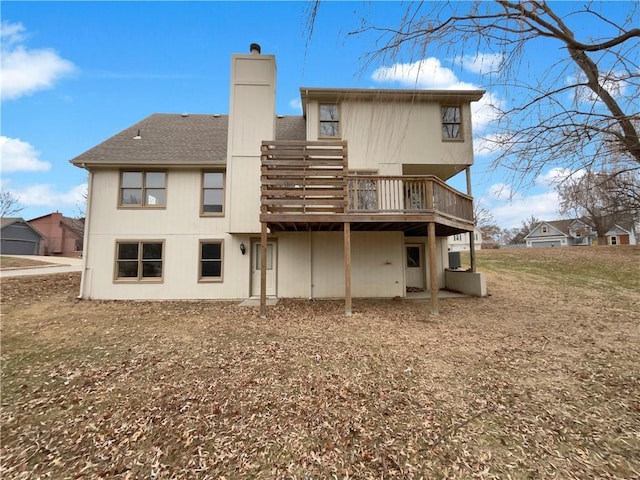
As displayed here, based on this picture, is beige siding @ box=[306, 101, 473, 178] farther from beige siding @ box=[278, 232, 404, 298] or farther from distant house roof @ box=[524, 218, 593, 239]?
distant house roof @ box=[524, 218, 593, 239]

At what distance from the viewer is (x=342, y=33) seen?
109 inches

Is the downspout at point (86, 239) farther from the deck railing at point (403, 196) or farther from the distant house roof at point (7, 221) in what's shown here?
the distant house roof at point (7, 221)

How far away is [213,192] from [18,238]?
38181 millimetres

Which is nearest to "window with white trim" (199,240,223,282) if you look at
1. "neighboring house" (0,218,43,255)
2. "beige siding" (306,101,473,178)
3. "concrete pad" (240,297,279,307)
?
"concrete pad" (240,297,279,307)

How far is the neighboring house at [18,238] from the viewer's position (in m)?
30.0

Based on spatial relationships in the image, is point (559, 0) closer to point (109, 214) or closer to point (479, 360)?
point (479, 360)

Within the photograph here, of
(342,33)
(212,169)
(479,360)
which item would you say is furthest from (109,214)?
(479,360)

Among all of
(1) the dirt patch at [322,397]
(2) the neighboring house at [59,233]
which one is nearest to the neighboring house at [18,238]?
(2) the neighboring house at [59,233]

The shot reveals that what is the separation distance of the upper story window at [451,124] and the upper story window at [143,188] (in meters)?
10.3

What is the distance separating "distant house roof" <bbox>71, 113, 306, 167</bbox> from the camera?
9.30 m

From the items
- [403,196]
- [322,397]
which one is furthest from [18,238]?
[322,397]

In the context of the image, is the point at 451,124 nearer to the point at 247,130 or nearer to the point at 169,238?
the point at 247,130

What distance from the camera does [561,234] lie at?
44.7 meters

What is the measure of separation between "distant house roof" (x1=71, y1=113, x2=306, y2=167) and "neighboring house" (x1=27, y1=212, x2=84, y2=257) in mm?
37037
